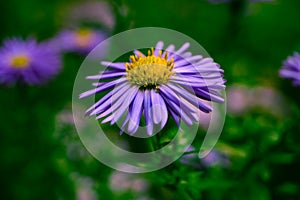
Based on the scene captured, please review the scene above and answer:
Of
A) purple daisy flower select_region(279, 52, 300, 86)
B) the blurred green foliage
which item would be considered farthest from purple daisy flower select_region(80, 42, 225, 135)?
purple daisy flower select_region(279, 52, 300, 86)

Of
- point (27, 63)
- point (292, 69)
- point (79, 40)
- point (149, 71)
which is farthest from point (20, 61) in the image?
point (292, 69)

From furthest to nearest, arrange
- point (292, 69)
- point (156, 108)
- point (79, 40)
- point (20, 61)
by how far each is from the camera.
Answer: point (79, 40) < point (20, 61) < point (292, 69) < point (156, 108)

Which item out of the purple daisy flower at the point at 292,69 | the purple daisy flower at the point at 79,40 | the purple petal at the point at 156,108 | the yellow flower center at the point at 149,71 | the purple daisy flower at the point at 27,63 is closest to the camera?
the purple petal at the point at 156,108

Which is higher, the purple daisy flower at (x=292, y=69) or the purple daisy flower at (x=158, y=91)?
the purple daisy flower at (x=292, y=69)

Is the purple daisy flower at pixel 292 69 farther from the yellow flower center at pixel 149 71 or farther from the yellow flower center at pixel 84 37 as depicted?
the yellow flower center at pixel 84 37

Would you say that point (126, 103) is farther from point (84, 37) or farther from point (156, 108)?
point (84, 37)

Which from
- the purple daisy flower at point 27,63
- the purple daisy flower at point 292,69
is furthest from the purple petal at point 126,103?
the purple daisy flower at point 27,63
